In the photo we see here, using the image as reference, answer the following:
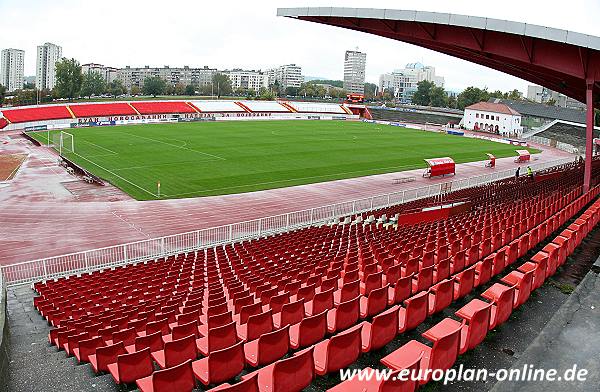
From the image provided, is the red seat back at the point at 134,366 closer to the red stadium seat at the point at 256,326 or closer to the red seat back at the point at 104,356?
the red seat back at the point at 104,356

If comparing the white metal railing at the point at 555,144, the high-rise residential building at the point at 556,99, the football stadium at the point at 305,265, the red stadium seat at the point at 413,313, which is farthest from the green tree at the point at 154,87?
the red stadium seat at the point at 413,313

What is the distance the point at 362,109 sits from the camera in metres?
104

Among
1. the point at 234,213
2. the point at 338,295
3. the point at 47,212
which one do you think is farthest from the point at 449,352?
the point at 47,212

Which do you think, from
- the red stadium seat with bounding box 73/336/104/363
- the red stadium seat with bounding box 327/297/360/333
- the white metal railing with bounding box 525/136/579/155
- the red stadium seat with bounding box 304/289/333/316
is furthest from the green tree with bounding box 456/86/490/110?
the red stadium seat with bounding box 73/336/104/363

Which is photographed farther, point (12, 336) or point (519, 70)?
point (519, 70)

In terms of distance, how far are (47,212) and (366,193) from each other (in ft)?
57.3

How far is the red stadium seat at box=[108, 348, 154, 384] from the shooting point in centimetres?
554

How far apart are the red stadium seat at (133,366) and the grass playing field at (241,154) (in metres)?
22.4

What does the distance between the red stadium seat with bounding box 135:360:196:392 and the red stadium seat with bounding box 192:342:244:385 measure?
25 cm

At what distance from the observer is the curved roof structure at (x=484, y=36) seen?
17000 mm

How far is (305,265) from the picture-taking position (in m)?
11.2

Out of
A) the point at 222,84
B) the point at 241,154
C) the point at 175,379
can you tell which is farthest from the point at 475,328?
the point at 222,84

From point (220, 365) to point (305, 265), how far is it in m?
6.17

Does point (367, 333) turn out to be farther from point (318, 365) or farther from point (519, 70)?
point (519, 70)
